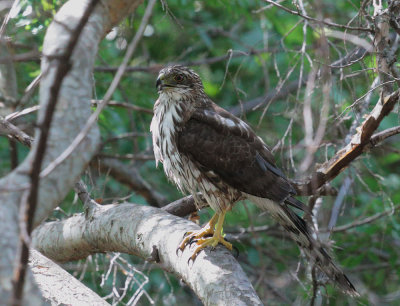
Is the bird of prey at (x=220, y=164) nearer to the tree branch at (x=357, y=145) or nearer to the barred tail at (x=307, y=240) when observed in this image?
the barred tail at (x=307, y=240)

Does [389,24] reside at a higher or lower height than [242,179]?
higher

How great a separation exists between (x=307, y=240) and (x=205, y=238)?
67 cm

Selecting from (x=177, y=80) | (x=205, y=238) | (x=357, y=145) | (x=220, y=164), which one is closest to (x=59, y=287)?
(x=205, y=238)

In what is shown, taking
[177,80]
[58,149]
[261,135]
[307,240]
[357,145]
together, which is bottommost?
[307,240]

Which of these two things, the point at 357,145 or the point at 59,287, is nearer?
the point at 59,287

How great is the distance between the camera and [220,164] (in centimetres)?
388

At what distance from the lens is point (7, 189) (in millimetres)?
1550

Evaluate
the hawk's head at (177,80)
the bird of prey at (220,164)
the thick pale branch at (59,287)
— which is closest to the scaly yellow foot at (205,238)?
the bird of prey at (220,164)

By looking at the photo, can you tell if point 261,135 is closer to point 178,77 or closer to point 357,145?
point 178,77

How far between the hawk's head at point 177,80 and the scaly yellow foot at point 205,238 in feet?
3.29

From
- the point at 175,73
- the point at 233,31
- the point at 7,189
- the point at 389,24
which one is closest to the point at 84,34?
the point at 7,189

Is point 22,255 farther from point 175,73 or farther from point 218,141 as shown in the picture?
point 175,73

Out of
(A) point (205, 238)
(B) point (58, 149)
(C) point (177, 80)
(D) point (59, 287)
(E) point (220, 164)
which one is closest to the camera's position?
(B) point (58, 149)

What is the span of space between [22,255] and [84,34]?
2.55 ft
